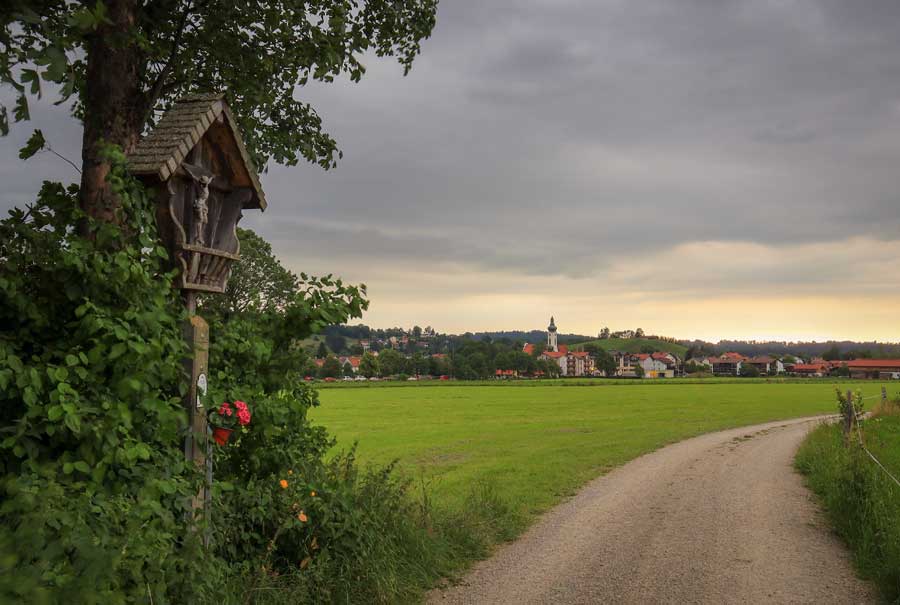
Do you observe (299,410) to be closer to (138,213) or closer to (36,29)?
(138,213)

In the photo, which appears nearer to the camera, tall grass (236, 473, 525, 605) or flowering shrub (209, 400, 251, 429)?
flowering shrub (209, 400, 251, 429)

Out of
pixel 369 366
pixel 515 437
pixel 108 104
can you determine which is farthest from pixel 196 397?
pixel 369 366

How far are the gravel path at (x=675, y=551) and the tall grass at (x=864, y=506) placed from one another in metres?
0.22

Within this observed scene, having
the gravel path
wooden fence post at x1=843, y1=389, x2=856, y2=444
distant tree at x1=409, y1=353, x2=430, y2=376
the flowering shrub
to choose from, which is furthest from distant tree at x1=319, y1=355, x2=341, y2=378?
the flowering shrub

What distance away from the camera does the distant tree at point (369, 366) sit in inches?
4859

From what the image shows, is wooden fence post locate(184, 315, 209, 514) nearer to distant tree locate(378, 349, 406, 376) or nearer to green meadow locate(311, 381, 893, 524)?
green meadow locate(311, 381, 893, 524)

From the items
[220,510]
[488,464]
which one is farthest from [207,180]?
[488,464]

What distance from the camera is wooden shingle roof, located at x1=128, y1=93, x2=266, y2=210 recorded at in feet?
17.3

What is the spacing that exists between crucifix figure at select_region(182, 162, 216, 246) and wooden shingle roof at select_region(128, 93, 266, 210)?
0.22 meters

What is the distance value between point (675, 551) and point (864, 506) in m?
3.03

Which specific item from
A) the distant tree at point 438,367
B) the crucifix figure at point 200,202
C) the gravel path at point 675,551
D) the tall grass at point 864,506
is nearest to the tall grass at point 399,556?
the gravel path at point 675,551

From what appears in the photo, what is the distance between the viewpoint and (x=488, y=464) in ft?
65.0

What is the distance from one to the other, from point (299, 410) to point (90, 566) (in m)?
3.78

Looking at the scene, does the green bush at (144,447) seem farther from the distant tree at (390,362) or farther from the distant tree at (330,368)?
the distant tree at (390,362)
